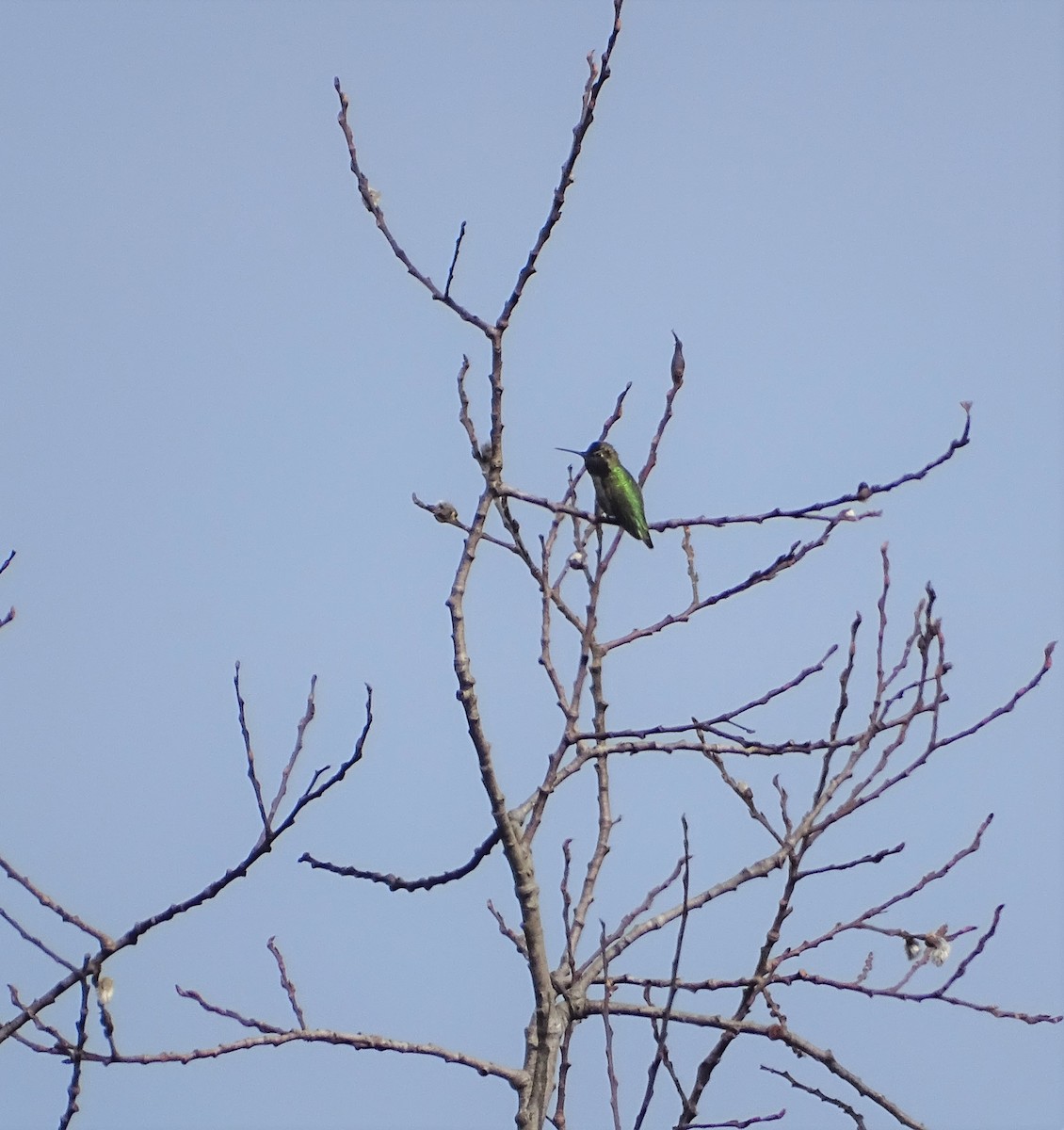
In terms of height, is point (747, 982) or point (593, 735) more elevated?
point (593, 735)

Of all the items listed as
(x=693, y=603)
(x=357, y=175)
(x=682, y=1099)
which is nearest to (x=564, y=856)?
(x=693, y=603)

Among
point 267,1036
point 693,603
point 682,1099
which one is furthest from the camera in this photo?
point 693,603

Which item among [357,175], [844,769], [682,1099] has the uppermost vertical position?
[357,175]

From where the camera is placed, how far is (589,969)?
14.4 feet

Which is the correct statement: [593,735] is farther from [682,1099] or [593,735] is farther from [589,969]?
[682,1099]

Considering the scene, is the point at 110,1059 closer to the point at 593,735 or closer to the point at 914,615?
the point at 593,735

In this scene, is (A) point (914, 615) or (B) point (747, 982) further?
(A) point (914, 615)

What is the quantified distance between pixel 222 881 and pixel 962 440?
257cm

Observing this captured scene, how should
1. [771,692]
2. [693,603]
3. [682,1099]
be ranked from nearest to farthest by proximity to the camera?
[682,1099]
[771,692]
[693,603]

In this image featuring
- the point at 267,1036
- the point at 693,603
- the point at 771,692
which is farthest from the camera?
the point at 693,603

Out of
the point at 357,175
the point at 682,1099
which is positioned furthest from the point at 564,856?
the point at 357,175

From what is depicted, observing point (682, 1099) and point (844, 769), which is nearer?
point (682, 1099)

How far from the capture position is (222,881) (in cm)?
394

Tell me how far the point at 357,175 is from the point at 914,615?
2.32 metres
